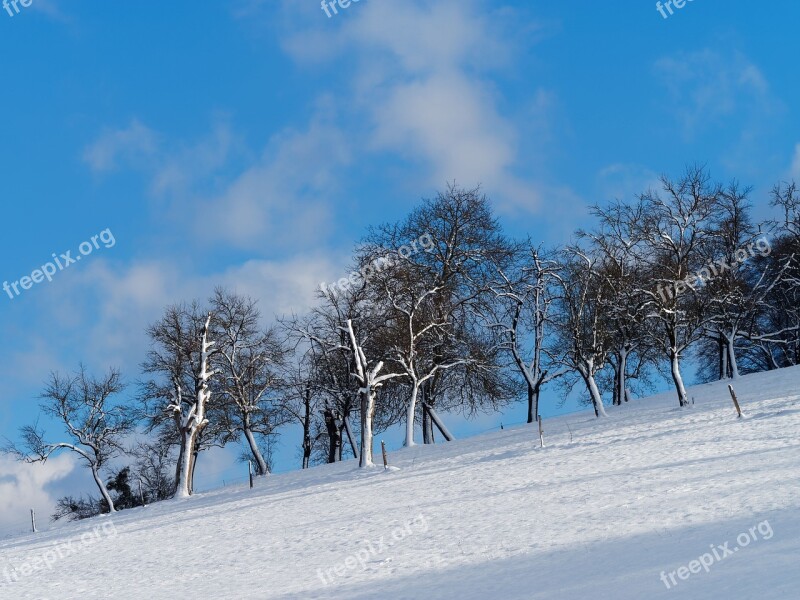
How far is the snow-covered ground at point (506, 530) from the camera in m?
12.4

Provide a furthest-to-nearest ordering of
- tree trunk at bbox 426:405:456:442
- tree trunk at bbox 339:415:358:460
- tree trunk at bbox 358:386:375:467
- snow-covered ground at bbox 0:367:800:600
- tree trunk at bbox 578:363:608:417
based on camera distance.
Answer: tree trunk at bbox 339:415:358:460 < tree trunk at bbox 426:405:456:442 < tree trunk at bbox 578:363:608:417 < tree trunk at bbox 358:386:375:467 < snow-covered ground at bbox 0:367:800:600

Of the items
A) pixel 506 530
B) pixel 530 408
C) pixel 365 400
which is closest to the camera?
pixel 506 530

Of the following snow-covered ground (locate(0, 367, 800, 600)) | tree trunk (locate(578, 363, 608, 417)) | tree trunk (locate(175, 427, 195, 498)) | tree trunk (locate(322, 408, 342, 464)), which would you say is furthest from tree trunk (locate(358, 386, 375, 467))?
tree trunk (locate(322, 408, 342, 464))

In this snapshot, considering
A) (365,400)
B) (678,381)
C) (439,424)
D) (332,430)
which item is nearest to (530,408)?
(439,424)

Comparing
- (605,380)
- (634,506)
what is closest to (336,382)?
(605,380)

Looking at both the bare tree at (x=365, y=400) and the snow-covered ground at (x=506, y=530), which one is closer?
the snow-covered ground at (x=506, y=530)

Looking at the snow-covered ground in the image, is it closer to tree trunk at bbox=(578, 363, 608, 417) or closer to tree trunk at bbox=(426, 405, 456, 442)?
tree trunk at bbox=(578, 363, 608, 417)

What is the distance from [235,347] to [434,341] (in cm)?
1130

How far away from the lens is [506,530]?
648 inches

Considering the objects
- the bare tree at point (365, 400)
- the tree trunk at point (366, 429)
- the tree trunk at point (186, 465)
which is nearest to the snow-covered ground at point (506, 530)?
the tree trunk at point (366, 429)

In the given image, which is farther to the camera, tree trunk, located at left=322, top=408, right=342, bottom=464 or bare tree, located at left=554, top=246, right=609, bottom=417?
tree trunk, located at left=322, top=408, right=342, bottom=464

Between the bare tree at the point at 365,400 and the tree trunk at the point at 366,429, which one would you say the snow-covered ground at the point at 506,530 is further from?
the bare tree at the point at 365,400

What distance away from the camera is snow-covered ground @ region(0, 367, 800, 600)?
12.4 meters

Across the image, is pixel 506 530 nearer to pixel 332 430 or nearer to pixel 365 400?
pixel 365 400
